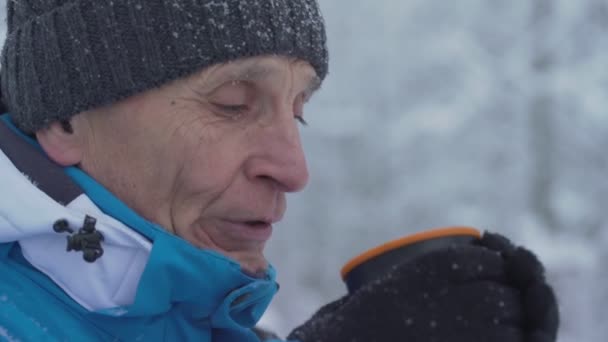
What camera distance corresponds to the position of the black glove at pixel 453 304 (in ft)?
3.98

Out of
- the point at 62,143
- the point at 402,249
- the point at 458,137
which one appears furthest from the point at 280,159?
the point at 458,137

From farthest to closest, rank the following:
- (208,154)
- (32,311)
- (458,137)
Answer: (458,137), (208,154), (32,311)

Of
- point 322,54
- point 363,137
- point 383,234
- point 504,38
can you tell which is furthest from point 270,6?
point 504,38

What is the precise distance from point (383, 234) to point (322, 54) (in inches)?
185

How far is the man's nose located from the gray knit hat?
184 millimetres

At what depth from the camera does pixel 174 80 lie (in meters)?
1.60

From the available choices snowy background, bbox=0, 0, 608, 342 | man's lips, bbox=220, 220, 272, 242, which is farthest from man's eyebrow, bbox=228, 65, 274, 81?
snowy background, bbox=0, 0, 608, 342

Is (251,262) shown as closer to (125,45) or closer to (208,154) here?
(208,154)

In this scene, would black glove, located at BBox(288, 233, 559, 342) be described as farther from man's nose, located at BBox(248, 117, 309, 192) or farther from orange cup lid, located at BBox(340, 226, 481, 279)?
man's nose, located at BBox(248, 117, 309, 192)

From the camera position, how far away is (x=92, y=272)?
4.79 ft

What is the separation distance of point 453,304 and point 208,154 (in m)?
0.62

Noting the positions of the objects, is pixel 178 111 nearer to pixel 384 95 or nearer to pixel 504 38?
pixel 384 95

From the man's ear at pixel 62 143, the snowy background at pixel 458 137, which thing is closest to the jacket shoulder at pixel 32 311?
the man's ear at pixel 62 143

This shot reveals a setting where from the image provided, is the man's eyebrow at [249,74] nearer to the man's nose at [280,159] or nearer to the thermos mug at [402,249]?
the man's nose at [280,159]
